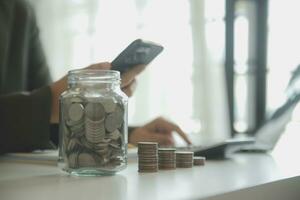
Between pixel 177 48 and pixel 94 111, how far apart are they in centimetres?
174

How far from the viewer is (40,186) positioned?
1.81ft

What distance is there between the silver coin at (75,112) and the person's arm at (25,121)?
0.32m

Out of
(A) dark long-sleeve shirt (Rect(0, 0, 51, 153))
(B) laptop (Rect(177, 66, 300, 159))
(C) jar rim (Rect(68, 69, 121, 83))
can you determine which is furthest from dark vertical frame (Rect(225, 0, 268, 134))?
(C) jar rim (Rect(68, 69, 121, 83))

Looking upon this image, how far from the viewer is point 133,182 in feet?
1.93

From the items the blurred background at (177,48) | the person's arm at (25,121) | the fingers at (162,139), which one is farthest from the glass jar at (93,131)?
the blurred background at (177,48)

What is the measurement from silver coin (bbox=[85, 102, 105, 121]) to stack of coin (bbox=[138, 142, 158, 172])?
0.34ft

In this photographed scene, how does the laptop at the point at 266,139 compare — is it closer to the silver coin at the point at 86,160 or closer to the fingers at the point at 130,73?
the fingers at the point at 130,73

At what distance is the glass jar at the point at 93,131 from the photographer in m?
0.62

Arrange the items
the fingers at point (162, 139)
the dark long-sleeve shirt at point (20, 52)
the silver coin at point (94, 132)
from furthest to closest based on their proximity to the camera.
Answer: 1. the dark long-sleeve shirt at point (20, 52)
2. the fingers at point (162, 139)
3. the silver coin at point (94, 132)

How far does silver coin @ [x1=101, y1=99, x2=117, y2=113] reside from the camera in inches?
24.9

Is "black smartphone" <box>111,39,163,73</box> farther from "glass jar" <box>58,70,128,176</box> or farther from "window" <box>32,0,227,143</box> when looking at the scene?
"window" <box>32,0,227,143</box>

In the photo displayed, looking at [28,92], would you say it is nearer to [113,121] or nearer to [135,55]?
[135,55]

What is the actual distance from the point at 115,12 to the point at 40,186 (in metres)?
1.88

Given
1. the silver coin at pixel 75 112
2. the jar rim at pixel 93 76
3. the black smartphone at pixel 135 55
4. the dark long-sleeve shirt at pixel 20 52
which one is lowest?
the silver coin at pixel 75 112
